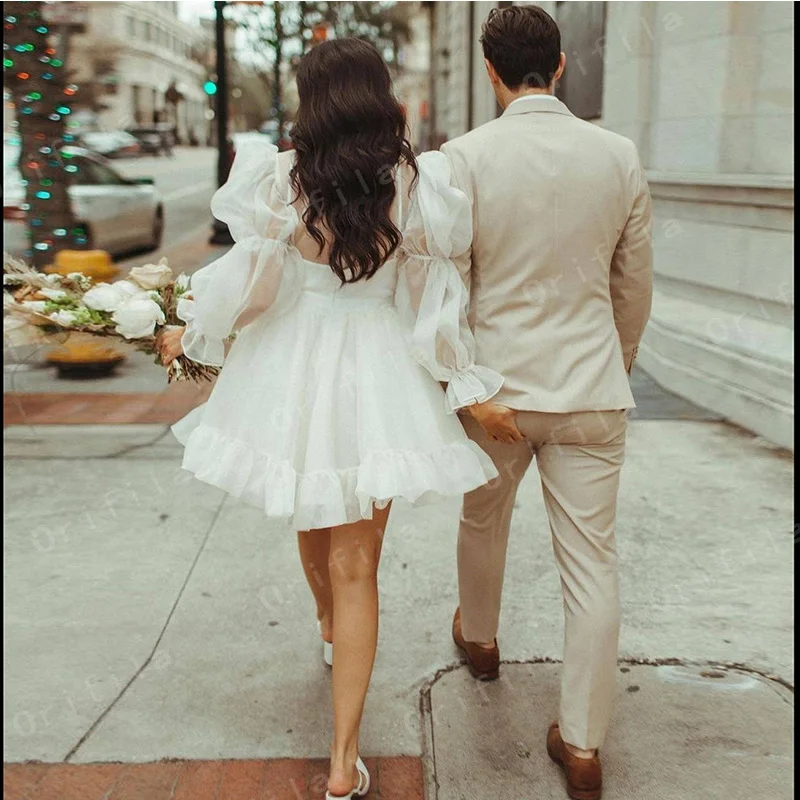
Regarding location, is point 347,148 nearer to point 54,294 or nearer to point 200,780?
point 54,294

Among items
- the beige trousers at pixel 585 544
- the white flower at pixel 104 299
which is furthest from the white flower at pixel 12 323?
the beige trousers at pixel 585 544

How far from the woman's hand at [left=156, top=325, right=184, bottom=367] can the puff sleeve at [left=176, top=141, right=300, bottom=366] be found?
29cm

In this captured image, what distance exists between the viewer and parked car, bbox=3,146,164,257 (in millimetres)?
13125

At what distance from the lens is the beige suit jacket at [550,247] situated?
2.52 m

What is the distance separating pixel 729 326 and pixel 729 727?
414 cm

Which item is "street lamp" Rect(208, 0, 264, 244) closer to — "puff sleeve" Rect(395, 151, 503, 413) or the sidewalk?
the sidewalk

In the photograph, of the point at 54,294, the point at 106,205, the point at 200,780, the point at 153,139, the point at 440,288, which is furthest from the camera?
the point at 153,139

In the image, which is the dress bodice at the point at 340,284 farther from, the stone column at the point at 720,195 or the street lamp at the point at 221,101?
the street lamp at the point at 221,101

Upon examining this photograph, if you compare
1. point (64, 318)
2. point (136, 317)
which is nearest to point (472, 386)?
point (136, 317)

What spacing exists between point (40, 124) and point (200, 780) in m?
7.23

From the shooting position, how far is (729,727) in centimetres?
296

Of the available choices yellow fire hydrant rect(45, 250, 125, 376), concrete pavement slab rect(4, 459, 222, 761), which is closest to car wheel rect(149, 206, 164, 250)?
yellow fire hydrant rect(45, 250, 125, 376)

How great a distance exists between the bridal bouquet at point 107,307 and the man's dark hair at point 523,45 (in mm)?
1212

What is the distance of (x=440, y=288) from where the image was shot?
2.51 m
